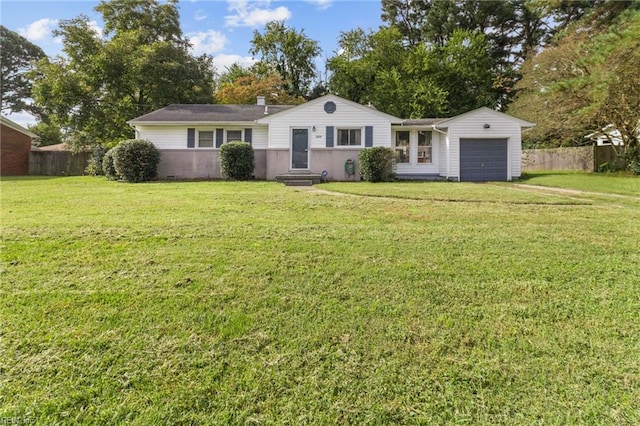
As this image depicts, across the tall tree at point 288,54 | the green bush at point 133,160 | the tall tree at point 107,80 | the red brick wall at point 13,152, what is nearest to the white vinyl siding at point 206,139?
the green bush at point 133,160

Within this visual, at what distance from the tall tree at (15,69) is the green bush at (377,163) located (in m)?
41.3

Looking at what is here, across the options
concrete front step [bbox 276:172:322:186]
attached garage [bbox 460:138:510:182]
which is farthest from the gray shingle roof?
attached garage [bbox 460:138:510:182]

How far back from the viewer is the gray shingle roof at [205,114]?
15.0 meters

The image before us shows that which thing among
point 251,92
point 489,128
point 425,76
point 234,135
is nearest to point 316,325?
point 234,135

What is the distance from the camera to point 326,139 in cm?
1450

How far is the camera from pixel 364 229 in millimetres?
4977

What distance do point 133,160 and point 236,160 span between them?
376 centimetres

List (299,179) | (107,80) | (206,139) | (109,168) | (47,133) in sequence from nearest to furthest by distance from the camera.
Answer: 1. (299,179)
2. (109,168)
3. (206,139)
4. (107,80)
5. (47,133)

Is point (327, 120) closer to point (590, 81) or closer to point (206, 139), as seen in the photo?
point (206, 139)

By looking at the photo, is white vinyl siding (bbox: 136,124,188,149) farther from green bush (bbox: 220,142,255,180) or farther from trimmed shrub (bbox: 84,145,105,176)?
trimmed shrub (bbox: 84,145,105,176)

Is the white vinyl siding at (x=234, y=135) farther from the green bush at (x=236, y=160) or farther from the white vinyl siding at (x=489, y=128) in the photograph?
the white vinyl siding at (x=489, y=128)

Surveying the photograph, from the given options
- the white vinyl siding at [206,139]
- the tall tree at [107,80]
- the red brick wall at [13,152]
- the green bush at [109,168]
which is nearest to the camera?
the green bush at [109,168]

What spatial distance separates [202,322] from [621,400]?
2662 mm

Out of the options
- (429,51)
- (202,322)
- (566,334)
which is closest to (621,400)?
(566,334)
